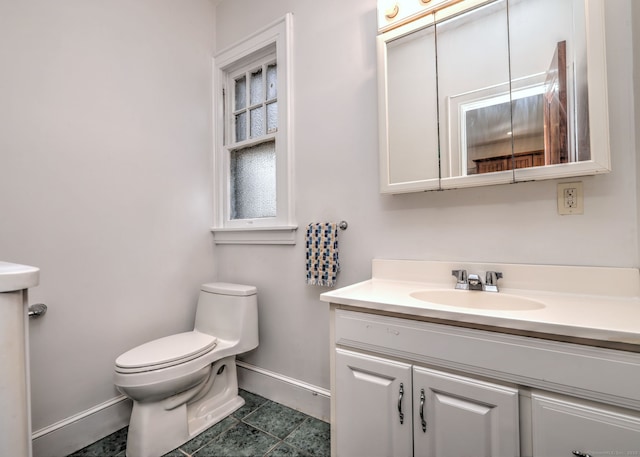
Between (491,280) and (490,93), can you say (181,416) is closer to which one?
(491,280)

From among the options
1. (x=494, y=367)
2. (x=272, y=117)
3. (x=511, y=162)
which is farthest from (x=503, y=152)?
(x=272, y=117)

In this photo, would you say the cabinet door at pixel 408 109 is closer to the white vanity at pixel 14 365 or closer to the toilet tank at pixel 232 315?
the toilet tank at pixel 232 315

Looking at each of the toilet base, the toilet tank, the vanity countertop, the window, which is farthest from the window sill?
the toilet base

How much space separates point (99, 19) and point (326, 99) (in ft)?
4.21

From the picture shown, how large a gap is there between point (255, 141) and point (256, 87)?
414 millimetres

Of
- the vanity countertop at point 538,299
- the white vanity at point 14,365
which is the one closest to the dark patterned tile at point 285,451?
the vanity countertop at point 538,299

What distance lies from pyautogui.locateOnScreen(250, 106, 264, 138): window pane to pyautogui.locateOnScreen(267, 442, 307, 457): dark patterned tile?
71.0 inches

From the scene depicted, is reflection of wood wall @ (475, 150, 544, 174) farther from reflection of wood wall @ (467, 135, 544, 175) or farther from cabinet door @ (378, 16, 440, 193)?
cabinet door @ (378, 16, 440, 193)

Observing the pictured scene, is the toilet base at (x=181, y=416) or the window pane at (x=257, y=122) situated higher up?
the window pane at (x=257, y=122)

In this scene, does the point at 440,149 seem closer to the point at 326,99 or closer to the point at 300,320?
the point at 326,99

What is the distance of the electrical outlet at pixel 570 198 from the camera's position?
3.49 feet

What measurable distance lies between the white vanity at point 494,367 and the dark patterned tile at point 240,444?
1.61ft

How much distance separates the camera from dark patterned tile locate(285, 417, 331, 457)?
4.61ft

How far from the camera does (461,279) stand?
1.23 m
